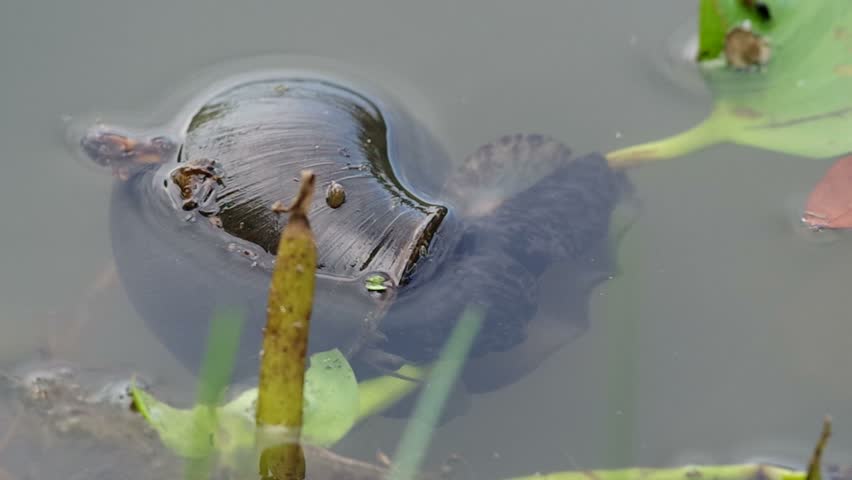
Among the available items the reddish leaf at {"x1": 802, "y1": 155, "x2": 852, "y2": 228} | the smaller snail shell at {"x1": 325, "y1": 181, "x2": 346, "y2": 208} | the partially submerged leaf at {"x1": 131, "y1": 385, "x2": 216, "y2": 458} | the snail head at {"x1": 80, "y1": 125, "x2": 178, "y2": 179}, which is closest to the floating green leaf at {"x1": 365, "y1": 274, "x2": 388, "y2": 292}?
the smaller snail shell at {"x1": 325, "y1": 181, "x2": 346, "y2": 208}

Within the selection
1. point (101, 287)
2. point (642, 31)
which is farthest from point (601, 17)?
point (101, 287)

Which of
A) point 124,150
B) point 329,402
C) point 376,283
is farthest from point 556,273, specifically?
point 124,150

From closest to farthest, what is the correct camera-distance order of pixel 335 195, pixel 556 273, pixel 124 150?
1. pixel 335 195
2. pixel 556 273
3. pixel 124 150

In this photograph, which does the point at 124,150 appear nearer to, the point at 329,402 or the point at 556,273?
the point at 329,402

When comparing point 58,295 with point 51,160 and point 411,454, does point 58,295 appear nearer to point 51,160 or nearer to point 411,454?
point 51,160

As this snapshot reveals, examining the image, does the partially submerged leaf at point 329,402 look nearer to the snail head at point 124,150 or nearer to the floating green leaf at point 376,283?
the floating green leaf at point 376,283

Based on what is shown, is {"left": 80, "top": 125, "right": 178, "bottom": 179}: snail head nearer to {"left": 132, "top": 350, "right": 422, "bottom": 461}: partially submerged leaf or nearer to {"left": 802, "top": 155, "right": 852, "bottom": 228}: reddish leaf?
{"left": 132, "top": 350, "right": 422, "bottom": 461}: partially submerged leaf
